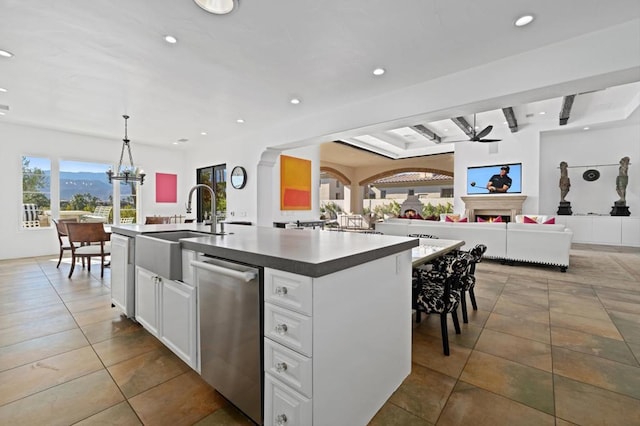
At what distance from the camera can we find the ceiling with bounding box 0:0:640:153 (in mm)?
2471

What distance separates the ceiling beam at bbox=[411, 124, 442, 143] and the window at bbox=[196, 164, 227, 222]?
5.06 metres

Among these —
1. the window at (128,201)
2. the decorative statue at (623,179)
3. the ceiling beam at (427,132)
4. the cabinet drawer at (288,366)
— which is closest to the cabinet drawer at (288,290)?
the cabinet drawer at (288,366)

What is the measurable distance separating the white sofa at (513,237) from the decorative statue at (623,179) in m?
3.94

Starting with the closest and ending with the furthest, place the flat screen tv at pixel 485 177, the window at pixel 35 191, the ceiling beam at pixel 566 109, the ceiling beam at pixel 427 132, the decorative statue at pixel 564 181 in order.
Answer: the ceiling beam at pixel 566 109, the window at pixel 35 191, the ceiling beam at pixel 427 132, the decorative statue at pixel 564 181, the flat screen tv at pixel 485 177

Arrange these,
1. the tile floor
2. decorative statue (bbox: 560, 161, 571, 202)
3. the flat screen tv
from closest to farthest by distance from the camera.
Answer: the tile floor < decorative statue (bbox: 560, 161, 571, 202) < the flat screen tv

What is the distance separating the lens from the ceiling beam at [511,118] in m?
6.47

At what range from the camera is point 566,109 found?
6.25 metres

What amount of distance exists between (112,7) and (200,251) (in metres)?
2.24

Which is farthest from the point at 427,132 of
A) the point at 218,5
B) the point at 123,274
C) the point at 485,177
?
the point at 123,274

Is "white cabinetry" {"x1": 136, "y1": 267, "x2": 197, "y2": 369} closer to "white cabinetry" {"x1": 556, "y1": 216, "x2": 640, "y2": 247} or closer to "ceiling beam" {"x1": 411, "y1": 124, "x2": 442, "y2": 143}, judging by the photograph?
"ceiling beam" {"x1": 411, "y1": 124, "x2": 442, "y2": 143}

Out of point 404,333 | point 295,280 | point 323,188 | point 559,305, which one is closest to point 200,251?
point 295,280

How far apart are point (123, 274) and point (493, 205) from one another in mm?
8765

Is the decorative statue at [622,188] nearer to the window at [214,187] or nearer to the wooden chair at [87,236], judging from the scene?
the window at [214,187]

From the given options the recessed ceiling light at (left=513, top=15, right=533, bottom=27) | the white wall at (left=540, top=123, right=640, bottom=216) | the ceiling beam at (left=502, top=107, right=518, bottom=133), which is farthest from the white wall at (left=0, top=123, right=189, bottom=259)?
the white wall at (left=540, top=123, right=640, bottom=216)
